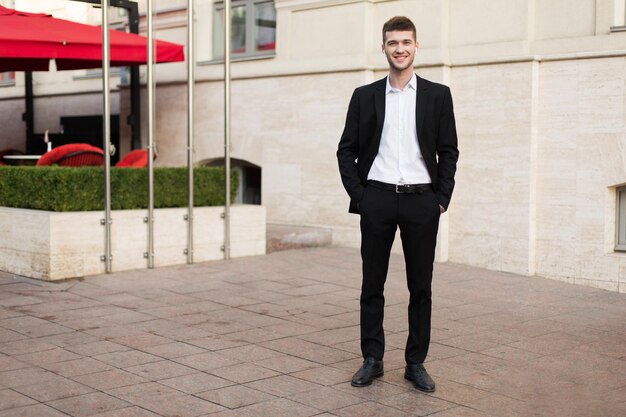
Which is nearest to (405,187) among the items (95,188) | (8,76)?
(95,188)

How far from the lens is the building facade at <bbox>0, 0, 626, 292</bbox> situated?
970 cm

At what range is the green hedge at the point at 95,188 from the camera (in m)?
9.59

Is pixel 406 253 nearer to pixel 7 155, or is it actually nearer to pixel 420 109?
pixel 420 109

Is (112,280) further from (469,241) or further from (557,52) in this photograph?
(557,52)

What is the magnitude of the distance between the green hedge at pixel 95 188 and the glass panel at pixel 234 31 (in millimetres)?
3201

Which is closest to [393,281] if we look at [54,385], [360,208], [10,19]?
[360,208]

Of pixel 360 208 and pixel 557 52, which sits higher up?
pixel 557 52

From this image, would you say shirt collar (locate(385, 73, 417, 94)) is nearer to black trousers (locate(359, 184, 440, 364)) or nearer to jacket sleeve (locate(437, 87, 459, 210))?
jacket sleeve (locate(437, 87, 459, 210))

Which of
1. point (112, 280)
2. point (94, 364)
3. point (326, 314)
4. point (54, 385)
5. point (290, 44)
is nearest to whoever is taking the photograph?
point (54, 385)

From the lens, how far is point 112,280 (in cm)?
940

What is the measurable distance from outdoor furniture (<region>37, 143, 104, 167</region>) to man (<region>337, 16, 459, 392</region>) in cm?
574

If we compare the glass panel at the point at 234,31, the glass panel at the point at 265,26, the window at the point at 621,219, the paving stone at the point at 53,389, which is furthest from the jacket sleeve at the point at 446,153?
the glass panel at the point at 234,31

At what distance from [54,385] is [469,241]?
6.14 meters

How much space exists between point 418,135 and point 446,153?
22 cm
